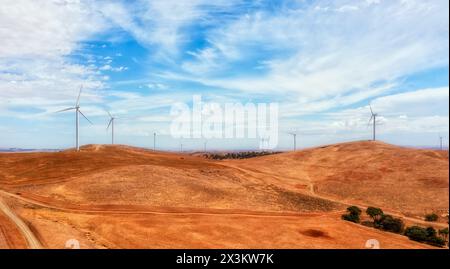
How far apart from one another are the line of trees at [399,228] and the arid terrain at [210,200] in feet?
9.65

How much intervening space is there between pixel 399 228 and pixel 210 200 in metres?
31.9

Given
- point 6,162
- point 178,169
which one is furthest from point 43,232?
point 6,162

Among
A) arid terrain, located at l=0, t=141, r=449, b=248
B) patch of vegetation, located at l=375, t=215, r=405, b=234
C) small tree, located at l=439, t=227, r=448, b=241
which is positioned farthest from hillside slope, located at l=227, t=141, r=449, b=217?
patch of vegetation, located at l=375, t=215, r=405, b=234

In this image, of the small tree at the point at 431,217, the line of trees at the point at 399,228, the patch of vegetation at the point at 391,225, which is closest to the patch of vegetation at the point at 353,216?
the line of trees at the point at 399,228

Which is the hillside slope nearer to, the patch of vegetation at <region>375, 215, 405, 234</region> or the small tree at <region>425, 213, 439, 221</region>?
the small tree at <region>425, 213, 439, 221</region>

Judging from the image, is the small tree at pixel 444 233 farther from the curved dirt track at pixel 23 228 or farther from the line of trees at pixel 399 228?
the curved dirt track at pixel 23 228

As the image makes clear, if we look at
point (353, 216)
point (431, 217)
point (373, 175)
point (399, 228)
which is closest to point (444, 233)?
point (399, 228)

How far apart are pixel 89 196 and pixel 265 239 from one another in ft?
108

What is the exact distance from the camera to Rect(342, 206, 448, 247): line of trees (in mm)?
44625

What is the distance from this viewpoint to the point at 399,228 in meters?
51.0

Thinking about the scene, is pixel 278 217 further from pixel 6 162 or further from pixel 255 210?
pixel 6 162

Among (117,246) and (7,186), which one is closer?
(117,246)

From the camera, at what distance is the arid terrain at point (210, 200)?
119ft

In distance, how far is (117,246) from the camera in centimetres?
3278
